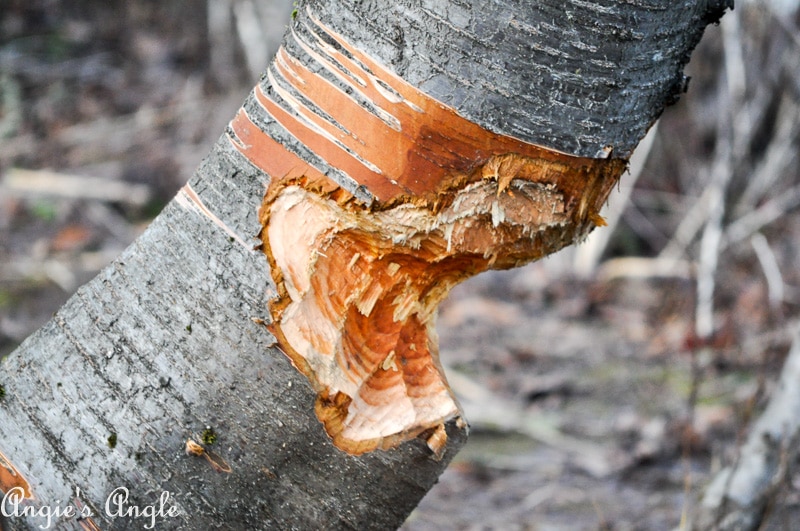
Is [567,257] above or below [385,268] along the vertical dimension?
above

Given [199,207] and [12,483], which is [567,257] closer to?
[199,207]

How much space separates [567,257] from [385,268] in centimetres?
449

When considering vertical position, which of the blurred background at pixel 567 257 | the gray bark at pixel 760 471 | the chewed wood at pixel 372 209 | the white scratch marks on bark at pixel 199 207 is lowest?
the white scratch marks on bark at pixel 199 207

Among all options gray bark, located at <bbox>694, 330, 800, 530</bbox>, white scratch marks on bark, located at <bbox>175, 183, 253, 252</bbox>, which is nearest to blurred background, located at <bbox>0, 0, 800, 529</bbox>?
gray bark, located at <bbox>694, 330, 800, 530</bbox>

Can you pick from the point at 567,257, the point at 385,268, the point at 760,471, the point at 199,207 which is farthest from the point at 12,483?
the point at 567,257

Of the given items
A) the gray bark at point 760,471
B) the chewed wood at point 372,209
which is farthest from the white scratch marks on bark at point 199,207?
the gray bark at point 760,471

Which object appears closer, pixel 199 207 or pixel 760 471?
pixel 199 207

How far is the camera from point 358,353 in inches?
46.9

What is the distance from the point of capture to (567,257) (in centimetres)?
546

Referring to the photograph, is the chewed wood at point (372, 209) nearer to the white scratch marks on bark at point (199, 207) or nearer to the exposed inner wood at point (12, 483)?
the white scratch marks on bark at point (199, 207)

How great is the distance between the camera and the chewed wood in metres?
1.04

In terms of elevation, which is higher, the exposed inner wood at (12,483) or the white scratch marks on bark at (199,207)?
the white scratch marks on bark at (199,207)

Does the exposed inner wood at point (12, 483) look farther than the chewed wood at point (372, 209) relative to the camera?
Yes

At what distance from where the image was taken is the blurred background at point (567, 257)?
121 inches
